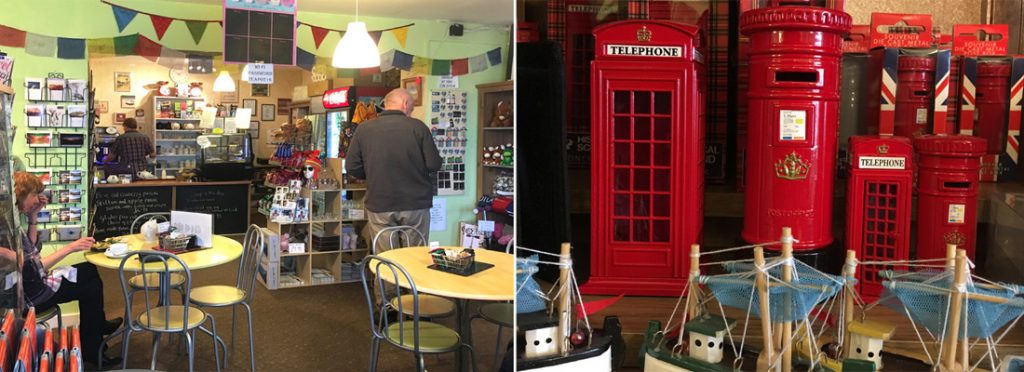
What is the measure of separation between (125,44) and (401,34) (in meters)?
0.77

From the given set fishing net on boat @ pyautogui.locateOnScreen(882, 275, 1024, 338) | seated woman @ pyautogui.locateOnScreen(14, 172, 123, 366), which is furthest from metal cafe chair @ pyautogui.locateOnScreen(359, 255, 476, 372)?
fishing net on boat @ pyautogui.locateOnScreen(882, 275, 1024, 338)

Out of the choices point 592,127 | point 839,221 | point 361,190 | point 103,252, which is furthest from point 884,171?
point 103,252

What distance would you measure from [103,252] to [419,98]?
105 cm

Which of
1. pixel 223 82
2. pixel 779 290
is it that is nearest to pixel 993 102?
pixel 779 290

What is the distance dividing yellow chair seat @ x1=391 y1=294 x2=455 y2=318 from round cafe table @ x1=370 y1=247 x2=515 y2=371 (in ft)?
0.15

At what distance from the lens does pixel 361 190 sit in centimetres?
253

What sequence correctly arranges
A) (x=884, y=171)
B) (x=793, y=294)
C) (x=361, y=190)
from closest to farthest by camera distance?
1. (x=793, y=294)
2. (x=884, y=171)
3. (x=361, y=190)

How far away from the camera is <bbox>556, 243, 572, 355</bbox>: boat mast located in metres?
2.06

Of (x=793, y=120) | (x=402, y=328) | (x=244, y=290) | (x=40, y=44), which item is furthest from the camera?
(x=244, y=290)

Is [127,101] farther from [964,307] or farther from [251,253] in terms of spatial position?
[964,307]

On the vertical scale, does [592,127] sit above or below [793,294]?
above

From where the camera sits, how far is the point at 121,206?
7.84 feet

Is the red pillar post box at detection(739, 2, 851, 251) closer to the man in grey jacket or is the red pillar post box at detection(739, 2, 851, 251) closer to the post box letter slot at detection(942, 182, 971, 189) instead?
the post box letter slot at detection(942, 182, 971, 189)

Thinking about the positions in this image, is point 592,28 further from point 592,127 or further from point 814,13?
point 814,13
